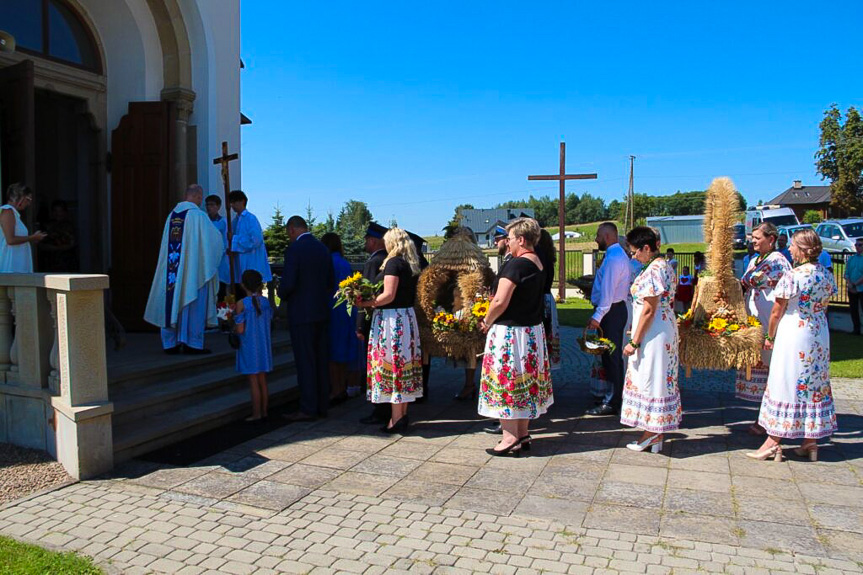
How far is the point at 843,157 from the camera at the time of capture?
3731 centimetres

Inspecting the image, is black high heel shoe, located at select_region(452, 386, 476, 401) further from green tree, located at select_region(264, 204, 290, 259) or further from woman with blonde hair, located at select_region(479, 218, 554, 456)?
green tree, located at select_region(264, 204, 290, 259)

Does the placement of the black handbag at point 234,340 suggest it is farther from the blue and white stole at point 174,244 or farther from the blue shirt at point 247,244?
the blue shirt at point 247,244

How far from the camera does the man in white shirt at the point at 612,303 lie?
6.48 metres

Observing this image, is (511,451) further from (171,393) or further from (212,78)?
(212,78)

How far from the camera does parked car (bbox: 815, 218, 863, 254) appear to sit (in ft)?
79.0

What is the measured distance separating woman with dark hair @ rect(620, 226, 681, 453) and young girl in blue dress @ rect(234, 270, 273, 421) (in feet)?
10.9

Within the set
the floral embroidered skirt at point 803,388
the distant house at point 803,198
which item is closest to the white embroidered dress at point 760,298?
the floral embroidered skirt at point 803,388

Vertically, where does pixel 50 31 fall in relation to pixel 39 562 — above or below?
above

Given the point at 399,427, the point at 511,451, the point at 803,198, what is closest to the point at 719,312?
the point at 511,451

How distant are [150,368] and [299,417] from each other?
1.51 metres

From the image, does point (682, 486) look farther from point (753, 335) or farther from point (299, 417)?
point (299, 417)

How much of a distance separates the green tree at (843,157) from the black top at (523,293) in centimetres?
3895

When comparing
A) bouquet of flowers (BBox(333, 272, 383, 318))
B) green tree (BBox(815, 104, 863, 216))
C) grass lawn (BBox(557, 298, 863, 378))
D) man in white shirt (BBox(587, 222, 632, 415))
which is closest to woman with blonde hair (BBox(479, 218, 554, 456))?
man in white shirt (BBox(587, 222, 632, 415))

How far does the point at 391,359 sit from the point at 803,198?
77.0 metres
